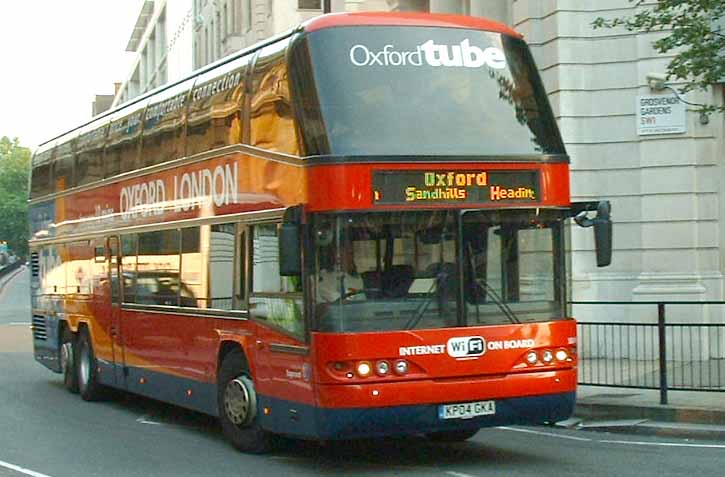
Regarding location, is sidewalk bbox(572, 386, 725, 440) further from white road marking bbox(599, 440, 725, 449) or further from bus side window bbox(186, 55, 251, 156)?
bus side window bbox(186, 55, 251, 156)

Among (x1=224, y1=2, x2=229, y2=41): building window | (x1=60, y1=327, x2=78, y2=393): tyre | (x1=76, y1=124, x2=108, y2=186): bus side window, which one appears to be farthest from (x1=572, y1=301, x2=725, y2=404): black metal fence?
(x1=224, y1=2, x2=229, y2=41): building window

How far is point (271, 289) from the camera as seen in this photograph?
11.6 m

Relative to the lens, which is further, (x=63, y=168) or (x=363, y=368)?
(x=63, y=168)

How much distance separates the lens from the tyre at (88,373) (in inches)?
714

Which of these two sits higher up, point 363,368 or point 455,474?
point 363,368

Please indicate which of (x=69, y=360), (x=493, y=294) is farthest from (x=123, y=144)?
(x=493, y=294)

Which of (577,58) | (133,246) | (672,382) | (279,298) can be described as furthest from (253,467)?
(577,58)

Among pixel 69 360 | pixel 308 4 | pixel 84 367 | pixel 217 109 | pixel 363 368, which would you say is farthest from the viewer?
pixel 308 4

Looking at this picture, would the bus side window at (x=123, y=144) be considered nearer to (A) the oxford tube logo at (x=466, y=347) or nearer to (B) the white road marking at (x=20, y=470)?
(B) the white road marking at (x=20, y=470)

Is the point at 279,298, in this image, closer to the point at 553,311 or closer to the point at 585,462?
the point at 553,311

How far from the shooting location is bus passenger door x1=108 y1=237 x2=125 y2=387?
16578mm

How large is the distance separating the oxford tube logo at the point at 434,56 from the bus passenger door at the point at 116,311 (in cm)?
659

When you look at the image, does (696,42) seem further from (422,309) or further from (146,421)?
(146,421)

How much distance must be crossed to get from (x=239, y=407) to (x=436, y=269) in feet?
8.80
